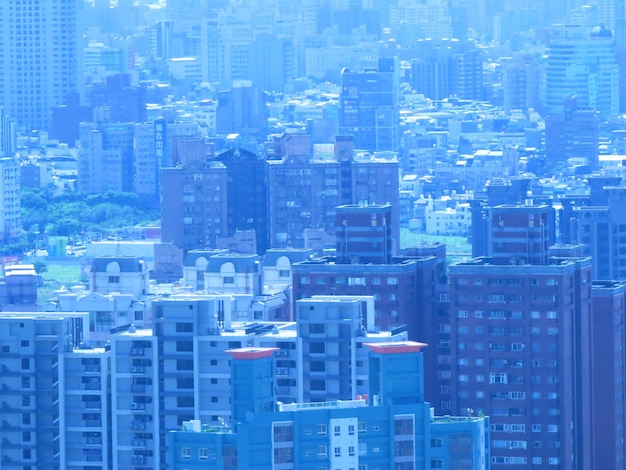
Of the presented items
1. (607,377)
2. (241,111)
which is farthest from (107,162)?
(607,377)

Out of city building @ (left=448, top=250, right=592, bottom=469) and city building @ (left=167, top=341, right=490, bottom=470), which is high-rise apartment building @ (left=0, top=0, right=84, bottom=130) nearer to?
city building @ (left=448, top=250, right=592, bottom=469)

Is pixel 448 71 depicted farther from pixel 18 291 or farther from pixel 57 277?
pixel 18 291

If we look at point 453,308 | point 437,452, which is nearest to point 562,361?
point 453,308

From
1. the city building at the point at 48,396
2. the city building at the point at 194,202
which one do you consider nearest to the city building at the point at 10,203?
the city building at the point at 194,202

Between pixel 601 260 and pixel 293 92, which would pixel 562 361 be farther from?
pixel 293 92

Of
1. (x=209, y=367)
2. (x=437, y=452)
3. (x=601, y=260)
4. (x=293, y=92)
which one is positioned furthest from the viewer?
(x=293, y=92)

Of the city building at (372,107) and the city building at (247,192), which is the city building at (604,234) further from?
the city building at (372,107)
